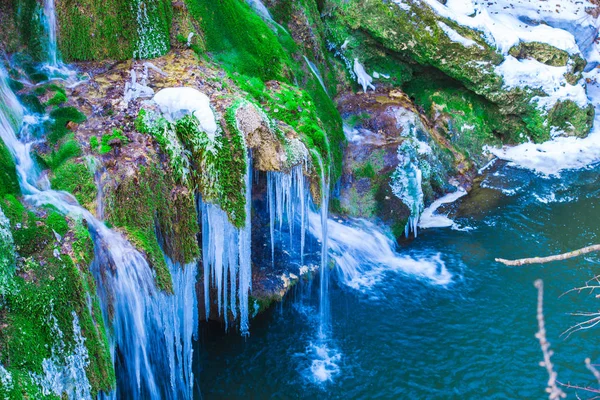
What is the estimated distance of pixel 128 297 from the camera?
20.3 ft

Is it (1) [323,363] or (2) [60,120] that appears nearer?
(2) [60,120]

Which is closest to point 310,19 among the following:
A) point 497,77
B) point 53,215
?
point 497,77

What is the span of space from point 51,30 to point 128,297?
437 centimetres

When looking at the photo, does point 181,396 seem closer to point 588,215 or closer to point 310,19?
point 310,19

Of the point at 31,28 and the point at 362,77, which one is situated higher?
the point at 362,77

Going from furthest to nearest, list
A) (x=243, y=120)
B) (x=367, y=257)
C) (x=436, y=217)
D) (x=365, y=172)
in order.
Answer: (x=436, y=217) < (x=365, y=172) < (x=367, y=257) < (x=243, y=120)

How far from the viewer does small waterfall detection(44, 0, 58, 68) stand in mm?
7938

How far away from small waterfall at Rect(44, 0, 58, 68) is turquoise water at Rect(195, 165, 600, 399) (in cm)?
483

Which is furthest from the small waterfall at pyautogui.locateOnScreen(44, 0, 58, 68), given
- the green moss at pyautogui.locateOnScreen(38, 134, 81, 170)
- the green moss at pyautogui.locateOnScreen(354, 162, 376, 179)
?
the green moss at pyautogui.locateOnScreen(354, 162, 376, 179)

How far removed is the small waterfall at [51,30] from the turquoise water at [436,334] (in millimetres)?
4827

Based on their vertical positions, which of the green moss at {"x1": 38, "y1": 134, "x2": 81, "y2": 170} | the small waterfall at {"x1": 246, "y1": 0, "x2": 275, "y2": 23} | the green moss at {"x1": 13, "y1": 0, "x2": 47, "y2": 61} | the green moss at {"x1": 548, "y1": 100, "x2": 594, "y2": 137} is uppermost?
the small waterfall at {"x1": 246, "y1": 0, "x2": 275, "y2": 23}

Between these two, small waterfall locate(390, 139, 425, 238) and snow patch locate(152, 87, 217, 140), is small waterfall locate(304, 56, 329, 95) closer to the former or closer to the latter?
small waterfall locate(390, 139, 425, 238)

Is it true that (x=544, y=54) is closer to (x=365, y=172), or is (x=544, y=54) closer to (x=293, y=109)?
(x=365, y=172)

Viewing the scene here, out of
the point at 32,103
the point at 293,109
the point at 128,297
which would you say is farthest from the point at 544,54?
the point at 128,297
